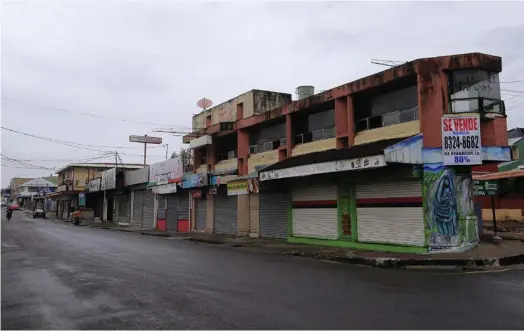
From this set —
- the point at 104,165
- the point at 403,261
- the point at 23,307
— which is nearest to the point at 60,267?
the point at 23,307

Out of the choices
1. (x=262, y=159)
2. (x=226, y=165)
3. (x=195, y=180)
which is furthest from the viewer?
(x=195, y=180)

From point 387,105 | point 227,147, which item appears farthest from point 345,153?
point 227,147

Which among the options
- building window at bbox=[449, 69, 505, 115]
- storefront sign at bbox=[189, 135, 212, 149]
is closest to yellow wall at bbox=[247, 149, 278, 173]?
storefront sign at bbox=[189, 135, 212, 149]

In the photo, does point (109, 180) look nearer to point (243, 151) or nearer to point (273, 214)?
point (243, 151)

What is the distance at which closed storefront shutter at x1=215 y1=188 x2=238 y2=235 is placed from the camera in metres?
26.8

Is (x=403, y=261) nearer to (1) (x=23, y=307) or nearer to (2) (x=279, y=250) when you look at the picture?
(2) (x=279, y=250)

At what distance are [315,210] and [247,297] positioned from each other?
12.8 meters

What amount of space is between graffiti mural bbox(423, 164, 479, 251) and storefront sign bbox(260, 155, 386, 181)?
2000 mm

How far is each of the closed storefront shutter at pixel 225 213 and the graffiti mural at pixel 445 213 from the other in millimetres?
13768

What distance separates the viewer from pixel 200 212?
3070 cm

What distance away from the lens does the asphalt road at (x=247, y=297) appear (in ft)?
20.4

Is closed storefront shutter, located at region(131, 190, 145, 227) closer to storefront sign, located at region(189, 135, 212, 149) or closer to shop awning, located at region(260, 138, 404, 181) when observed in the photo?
storefront sign, located at region(189, 135, 212, 149)

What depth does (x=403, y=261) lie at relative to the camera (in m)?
13.3

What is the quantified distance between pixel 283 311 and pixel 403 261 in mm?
7668
